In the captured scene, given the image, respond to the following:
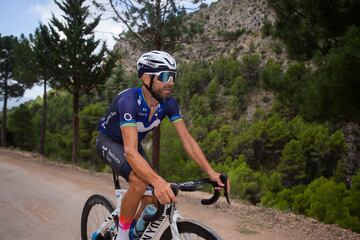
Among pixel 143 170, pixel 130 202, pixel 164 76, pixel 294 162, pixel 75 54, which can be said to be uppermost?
pixel 75 54

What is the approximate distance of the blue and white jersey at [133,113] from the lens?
2.87 m

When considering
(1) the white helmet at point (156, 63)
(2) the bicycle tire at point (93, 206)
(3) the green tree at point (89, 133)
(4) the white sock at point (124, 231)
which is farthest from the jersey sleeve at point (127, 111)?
(3) the green tree at point (89, 133)

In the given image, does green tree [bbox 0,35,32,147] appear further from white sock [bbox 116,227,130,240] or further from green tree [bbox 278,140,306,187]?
green tree [bbox 278,140,306,187]

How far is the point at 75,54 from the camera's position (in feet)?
73.9

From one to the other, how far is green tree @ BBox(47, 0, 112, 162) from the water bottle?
20.7 meters

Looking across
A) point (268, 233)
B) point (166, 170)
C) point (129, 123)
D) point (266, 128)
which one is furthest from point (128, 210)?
point (266, 128)

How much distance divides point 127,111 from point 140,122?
0.27 m

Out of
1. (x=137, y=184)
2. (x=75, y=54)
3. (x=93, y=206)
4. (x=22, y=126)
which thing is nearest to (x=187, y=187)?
(x=137, y=184)

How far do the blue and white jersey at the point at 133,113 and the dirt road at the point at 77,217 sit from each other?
281 centimetres

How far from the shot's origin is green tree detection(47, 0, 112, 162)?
22375 millimetres

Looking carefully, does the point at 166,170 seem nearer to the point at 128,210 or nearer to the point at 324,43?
the point at 324,43

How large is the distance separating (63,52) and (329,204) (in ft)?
99.7

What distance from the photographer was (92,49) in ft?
74.9

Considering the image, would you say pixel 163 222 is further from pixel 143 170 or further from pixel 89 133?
pixel 89 133
